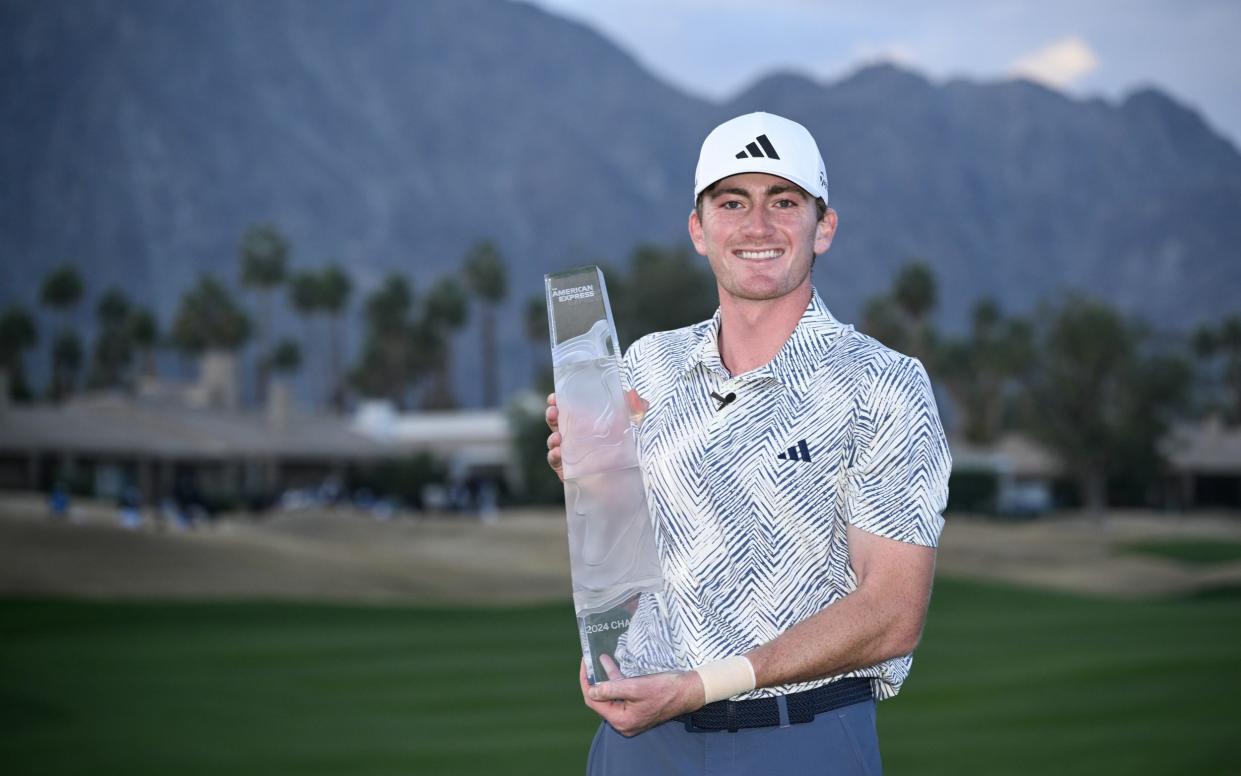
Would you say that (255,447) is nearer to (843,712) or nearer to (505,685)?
(505,685)

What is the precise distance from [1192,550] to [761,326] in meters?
65.6

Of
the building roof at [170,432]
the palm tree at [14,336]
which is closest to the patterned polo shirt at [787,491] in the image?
the building roof at [170,432]

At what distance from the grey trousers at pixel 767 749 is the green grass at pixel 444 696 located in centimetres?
1120

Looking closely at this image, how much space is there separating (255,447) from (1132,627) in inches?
2308

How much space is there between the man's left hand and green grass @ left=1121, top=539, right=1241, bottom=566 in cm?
6088

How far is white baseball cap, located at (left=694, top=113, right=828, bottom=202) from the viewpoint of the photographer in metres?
3.77

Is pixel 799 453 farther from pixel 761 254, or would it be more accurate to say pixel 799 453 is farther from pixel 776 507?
pixel 761 254

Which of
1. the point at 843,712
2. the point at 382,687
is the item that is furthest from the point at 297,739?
the point at 843,712

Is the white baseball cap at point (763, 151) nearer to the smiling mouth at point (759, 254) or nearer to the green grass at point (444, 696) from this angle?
the smiling mouth at point (759, 254)

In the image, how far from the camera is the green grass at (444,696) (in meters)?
15.5

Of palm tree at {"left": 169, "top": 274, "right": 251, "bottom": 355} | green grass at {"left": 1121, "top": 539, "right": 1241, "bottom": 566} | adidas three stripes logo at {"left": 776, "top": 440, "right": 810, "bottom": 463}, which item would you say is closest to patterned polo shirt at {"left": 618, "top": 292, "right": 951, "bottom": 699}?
adidas three stripes logo at {"left": 776, "top": 440, "right": 810, "bottom": 463}

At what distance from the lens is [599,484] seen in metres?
3.63

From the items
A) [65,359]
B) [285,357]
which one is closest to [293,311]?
[285,357]

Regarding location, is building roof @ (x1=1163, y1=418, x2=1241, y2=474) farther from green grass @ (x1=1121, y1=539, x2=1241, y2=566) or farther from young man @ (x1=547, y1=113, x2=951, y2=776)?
young man @ (x1=547, y1=113, x2=951, y2=776)
